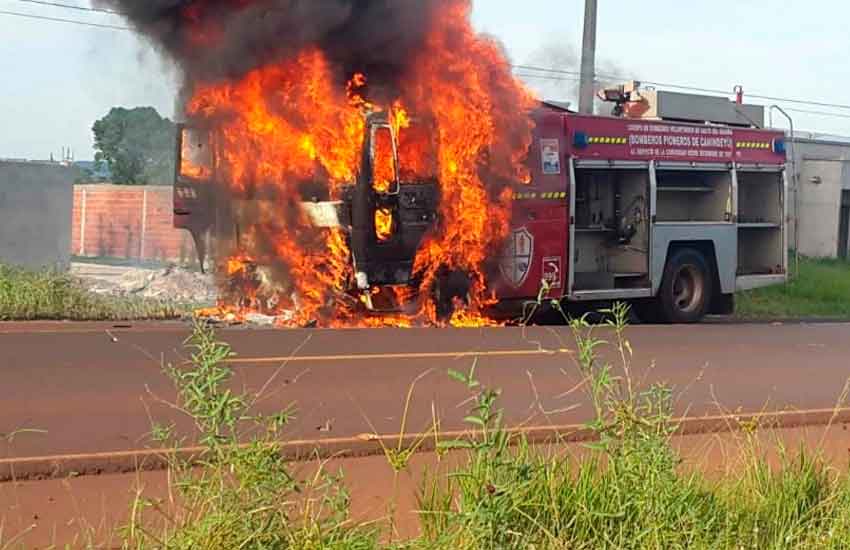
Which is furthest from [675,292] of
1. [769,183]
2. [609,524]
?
[609,524]

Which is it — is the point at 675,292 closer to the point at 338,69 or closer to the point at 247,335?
the point at 338,69

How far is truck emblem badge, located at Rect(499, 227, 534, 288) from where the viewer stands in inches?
603

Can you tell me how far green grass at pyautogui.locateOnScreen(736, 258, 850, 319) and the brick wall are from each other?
13.7m

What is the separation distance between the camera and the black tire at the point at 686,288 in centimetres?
1753

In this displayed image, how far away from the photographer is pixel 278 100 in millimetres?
14633

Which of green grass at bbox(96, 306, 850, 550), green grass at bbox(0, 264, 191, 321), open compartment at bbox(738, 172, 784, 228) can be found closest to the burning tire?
green grass at bbox(0, 264, 191, 321)

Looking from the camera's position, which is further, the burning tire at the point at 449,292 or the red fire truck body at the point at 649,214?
the red fire truck body at the point at 649,214

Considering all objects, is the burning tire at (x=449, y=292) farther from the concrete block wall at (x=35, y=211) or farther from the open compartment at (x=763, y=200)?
the concrete block wall at (x=35, y=211)

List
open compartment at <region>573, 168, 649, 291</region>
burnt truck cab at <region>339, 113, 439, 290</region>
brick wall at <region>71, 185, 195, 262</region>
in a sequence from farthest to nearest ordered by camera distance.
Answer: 1. brick wall at <region>71, 185, 195, 262</region>
2. open compartment at <region>573, 168, 649, 291</region>
3. burnt truck cab at <region>339, 113, 439, 290</region>

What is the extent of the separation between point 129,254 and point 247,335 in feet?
66.4

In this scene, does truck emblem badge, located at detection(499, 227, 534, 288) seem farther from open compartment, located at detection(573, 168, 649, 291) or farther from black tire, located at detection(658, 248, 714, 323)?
black tire, located at detection(658, 248, 714, 323)

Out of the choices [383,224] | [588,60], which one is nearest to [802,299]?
[588,60]

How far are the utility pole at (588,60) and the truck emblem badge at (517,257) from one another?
7.06 meters

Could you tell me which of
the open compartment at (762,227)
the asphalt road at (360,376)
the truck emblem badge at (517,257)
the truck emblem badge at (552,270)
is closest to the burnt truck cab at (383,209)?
the asphalt road at (360,376)
